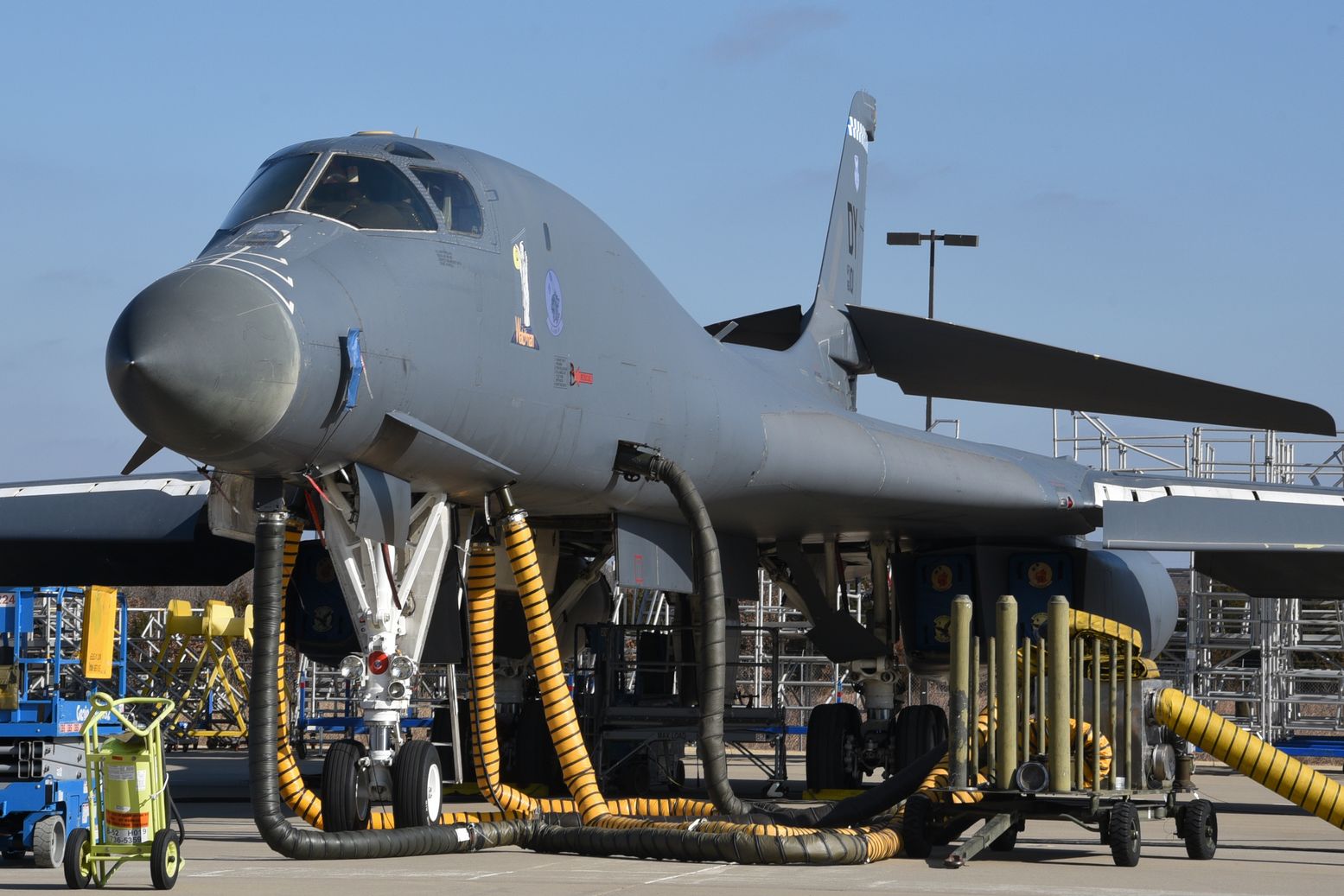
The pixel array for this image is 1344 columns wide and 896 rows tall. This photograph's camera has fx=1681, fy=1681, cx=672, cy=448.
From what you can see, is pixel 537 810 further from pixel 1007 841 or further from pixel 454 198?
pixel 454 198

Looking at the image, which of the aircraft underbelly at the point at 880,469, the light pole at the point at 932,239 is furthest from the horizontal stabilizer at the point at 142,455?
the light pole at the point at 932,239

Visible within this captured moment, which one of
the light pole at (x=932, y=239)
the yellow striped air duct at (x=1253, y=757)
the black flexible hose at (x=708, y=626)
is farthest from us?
the light pole at (x=932, y=239)

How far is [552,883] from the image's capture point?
7.62 meters

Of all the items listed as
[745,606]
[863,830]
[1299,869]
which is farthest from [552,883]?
[745,606]

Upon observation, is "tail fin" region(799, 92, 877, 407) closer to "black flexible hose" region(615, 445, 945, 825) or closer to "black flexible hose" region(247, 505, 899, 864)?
"black flexible hose" region(615, 445, 945, 825)

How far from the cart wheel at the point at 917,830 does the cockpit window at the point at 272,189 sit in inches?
189

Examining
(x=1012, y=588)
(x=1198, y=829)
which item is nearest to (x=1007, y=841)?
(x=1198, y=829)

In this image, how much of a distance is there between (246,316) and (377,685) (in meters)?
2.32

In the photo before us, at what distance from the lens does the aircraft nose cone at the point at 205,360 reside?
7465mm

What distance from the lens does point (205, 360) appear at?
749 centimetres

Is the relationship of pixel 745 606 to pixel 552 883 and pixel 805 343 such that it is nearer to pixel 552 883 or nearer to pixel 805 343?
pixel 805 343

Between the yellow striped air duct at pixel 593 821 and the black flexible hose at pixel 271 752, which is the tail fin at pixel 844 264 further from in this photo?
the black flexible hose at pixel 271 752

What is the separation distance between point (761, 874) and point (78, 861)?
Result: 3247 mm

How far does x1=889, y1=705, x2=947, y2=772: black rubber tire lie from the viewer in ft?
49.4
